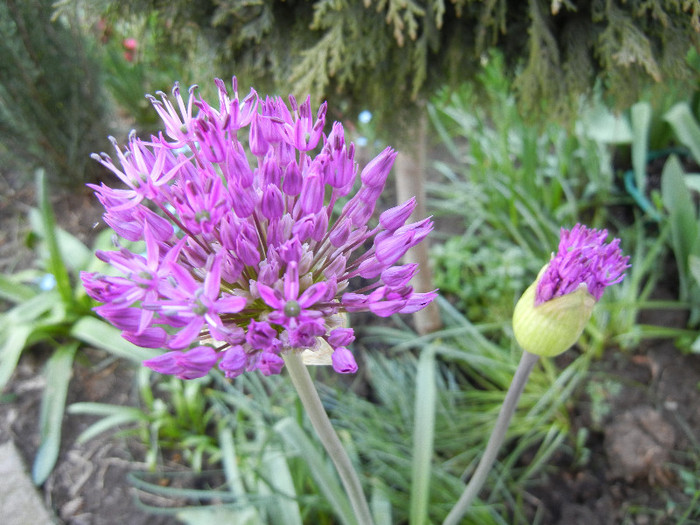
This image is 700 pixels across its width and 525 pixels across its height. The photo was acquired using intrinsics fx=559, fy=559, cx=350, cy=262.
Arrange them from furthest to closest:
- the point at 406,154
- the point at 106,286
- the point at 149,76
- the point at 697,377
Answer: the point at 149,76 → the point at 697,377 → the point at 406,154 → the point at 106,286

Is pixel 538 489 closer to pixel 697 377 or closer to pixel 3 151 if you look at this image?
pixel 697 377

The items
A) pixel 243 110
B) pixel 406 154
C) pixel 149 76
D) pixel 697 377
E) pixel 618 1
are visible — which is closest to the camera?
pixel 243 110

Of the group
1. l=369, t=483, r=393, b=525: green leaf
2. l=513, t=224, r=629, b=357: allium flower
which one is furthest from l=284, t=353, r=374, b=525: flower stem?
l=369, t=483, r=393, b=525: green leaf

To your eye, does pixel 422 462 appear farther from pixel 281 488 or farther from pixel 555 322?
pixel 555 322

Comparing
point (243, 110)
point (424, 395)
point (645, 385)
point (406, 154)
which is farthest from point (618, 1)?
point (645, 385)

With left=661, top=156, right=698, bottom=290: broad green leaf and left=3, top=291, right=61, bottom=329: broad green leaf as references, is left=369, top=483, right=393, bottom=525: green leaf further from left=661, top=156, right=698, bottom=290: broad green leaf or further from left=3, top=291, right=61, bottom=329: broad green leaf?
left=3, top=291, right=61, bottom=329: broad green leaf

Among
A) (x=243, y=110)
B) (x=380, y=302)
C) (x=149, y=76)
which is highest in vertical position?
(x=149, y=76)

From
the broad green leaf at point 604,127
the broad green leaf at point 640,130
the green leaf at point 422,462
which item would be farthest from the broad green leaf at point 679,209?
the green leaf at point 422,462
